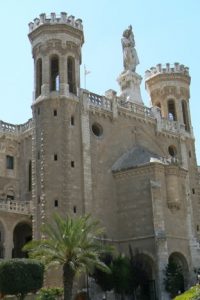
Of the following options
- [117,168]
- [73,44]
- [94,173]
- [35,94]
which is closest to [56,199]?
[94,173]

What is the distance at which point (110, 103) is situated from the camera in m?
43.3

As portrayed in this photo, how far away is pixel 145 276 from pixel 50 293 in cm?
891

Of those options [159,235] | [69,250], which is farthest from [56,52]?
[69,250]

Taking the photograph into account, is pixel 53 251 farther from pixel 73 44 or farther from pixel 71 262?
pixel 73 44

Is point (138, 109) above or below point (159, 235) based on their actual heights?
above

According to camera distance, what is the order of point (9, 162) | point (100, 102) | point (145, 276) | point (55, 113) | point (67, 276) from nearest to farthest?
A: point (67, 276)
point (145, 276)
point (55, 113)
point (100, 102)
point (9, 162)

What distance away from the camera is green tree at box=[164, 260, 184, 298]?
35.8 meters

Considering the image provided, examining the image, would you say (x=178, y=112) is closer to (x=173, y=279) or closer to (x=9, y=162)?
→ (x=9, y=162)

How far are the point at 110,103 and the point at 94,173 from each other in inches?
278

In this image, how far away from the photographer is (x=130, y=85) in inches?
1914

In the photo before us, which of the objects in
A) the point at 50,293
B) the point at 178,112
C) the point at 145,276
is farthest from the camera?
the point at 178,112

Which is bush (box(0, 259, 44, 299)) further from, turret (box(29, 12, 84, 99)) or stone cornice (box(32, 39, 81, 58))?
stone cornice (box(32, 39, 81, 58))

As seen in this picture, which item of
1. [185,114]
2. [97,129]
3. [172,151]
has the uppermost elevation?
[185,114]

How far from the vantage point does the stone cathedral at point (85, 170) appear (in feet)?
123
